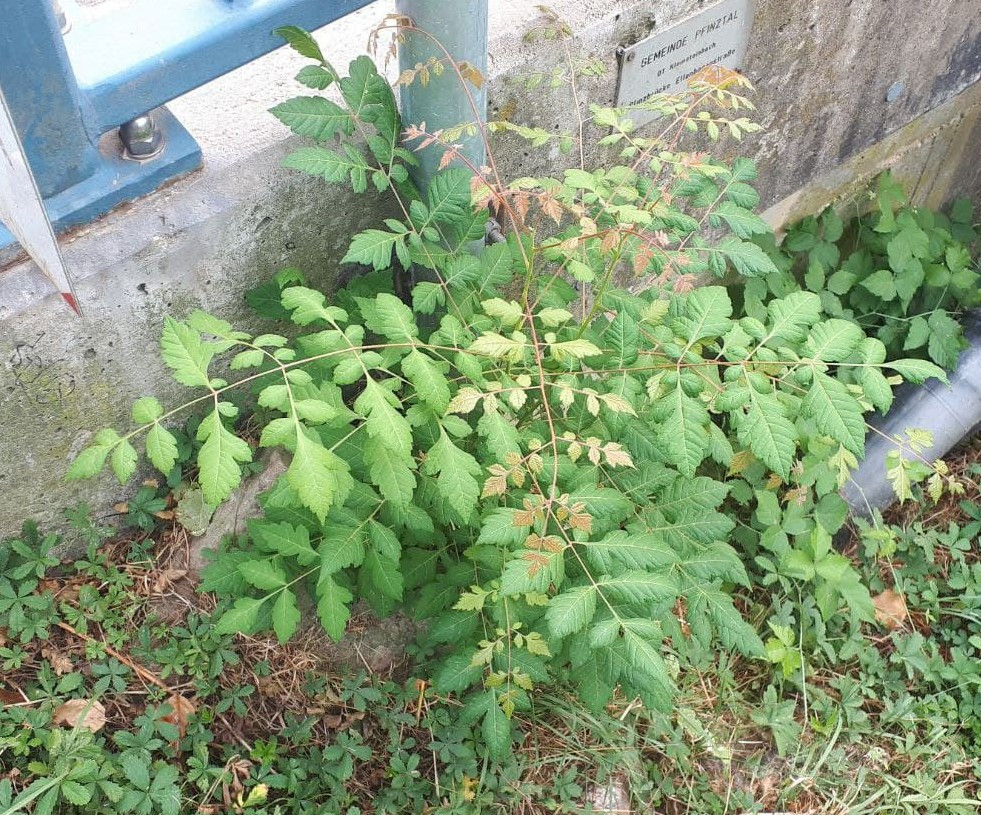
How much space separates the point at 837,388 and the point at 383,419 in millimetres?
960

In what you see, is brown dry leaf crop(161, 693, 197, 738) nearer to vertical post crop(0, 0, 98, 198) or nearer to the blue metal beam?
vertical post crop(0, 0, 98, 198)

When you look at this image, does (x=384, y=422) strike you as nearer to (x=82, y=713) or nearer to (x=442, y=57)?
(x=442, y=57)

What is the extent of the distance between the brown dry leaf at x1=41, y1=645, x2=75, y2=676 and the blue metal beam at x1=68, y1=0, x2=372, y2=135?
137 cm

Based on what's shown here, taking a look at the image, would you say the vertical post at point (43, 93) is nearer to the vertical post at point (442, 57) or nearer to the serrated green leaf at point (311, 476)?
the vertical post at point (442, 57)

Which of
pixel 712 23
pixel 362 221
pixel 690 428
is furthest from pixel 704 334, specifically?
pixel 712 23

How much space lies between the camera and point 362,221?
2521 mm

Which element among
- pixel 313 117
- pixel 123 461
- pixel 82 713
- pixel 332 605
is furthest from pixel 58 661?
pixel 313 117

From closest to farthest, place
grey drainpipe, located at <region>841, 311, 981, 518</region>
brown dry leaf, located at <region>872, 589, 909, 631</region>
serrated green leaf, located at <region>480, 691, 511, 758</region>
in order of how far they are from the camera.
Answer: serrated green leaf, located at <region>480, 691, 511, 758</region>
brown dry leaf, located at <region>872, 589, 909, 631</region>
grey drainpipe, located at <region>841, 311, 981, 518</region>

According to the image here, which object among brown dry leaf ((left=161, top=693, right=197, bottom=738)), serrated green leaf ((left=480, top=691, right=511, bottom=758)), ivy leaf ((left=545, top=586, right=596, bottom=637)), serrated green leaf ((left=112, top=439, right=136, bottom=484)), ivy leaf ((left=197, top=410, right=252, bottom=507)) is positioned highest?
ivy leaf ((left=197, top=410, right=252, bottom=507))

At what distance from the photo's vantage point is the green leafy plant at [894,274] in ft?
11.9

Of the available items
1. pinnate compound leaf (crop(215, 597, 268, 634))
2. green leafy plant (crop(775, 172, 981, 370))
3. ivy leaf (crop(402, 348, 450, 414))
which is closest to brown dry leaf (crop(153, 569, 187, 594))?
pinnate compound leaf (crop(215, 597, 268, 634))

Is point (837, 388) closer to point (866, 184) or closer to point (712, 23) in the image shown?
point (712, 23)

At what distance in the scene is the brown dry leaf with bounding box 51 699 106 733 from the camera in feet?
7.63

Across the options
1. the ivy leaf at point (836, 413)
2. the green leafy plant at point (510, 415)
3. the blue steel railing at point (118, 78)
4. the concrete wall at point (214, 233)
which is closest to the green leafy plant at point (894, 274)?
the concrete wall at point (214, 233)
